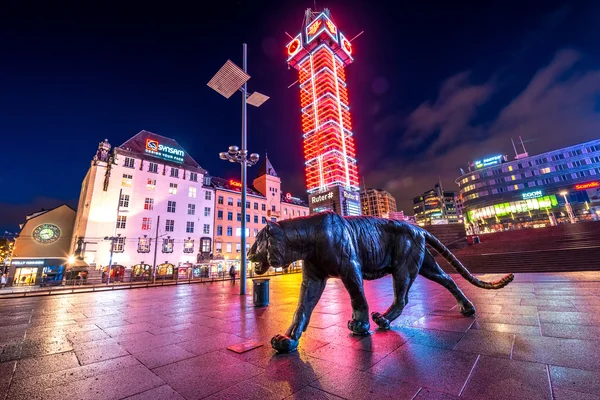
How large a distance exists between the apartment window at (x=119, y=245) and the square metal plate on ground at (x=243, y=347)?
119 feet

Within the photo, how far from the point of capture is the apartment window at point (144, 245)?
33750 mm

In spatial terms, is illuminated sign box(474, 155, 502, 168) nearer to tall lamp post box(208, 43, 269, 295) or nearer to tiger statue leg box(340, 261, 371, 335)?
tall lamp post box(208, 43, 269, 295)

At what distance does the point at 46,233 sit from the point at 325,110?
62938mm

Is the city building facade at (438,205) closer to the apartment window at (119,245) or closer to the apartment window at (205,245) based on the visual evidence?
the apartment window at (205,245)

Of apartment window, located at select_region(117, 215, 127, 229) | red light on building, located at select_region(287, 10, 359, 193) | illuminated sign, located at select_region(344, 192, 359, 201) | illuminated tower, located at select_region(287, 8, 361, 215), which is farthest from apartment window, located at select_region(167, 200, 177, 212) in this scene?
illuminated sign, located at select_region(344, 192, 359, 201)

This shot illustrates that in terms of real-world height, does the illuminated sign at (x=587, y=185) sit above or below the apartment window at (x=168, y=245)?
above

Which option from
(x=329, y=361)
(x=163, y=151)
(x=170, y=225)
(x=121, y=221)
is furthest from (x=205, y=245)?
(x=329, y=361)

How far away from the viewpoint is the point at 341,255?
11.7ft

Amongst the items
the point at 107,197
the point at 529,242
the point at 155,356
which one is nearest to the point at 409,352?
the point at 155,356

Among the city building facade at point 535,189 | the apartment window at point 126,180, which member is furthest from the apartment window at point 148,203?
the city building facade at point 535,189

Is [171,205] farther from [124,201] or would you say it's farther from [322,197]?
[322,197]

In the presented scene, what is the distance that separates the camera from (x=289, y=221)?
149 inches

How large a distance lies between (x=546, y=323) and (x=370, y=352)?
3.18 m

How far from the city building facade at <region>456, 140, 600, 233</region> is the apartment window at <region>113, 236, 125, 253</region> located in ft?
231
